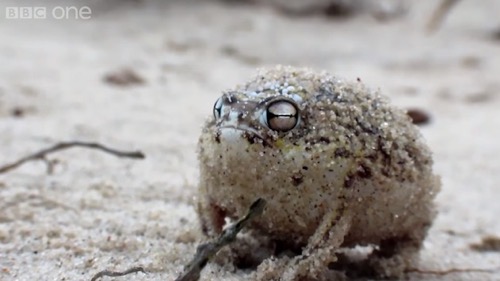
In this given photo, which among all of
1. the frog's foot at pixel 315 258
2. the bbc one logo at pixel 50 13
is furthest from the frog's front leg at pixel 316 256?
the bbc one logo at pixel 50 13

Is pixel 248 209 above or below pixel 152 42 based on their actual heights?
below

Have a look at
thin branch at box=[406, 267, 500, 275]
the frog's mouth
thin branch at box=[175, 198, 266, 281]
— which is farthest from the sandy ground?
the frog's mouth

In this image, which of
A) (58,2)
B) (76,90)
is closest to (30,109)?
(76,90)

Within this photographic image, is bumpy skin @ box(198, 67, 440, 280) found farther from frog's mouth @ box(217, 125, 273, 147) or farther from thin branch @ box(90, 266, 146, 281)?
thin branch @ box(90, 266, 146, 281)

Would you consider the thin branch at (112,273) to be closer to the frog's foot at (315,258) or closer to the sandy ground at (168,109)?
the sandy ground at (168,109)

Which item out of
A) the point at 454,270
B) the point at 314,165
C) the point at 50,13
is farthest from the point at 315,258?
the point at 50,13

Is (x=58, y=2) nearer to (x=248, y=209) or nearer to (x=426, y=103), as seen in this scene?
(x=426, y=103)
